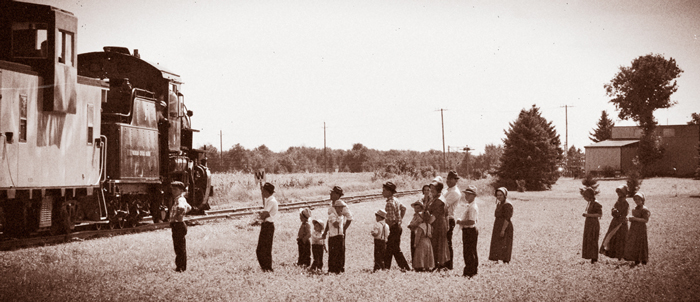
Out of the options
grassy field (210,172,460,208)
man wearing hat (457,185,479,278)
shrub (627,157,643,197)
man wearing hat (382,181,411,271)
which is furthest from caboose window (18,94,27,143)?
shrub (627,157,643,197)

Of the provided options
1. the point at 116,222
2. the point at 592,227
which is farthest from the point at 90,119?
the point at 592,227

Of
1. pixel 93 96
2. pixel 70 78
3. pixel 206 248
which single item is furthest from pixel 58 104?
pixel 206 248

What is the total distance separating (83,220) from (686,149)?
216 ft

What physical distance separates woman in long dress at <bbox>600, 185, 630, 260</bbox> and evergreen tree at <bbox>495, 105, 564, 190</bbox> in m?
33.5

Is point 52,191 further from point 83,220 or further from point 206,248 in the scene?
point 206,248

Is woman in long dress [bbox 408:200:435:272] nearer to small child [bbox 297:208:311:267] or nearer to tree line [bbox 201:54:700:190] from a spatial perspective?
small child [bbox 297:208:311:267]

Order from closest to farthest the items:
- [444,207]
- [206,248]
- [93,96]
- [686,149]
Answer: [444,207] → [206,248] → [93,96] → [686,149]

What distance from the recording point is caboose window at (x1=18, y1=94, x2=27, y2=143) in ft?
43.2

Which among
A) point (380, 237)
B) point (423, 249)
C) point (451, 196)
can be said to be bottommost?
point (423, 249)

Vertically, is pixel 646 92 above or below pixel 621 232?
above

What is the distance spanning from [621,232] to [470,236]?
376 centimetres

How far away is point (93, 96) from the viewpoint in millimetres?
15680

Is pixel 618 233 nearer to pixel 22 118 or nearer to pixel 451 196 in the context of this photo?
pixel 451 196

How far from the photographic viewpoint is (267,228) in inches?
439
